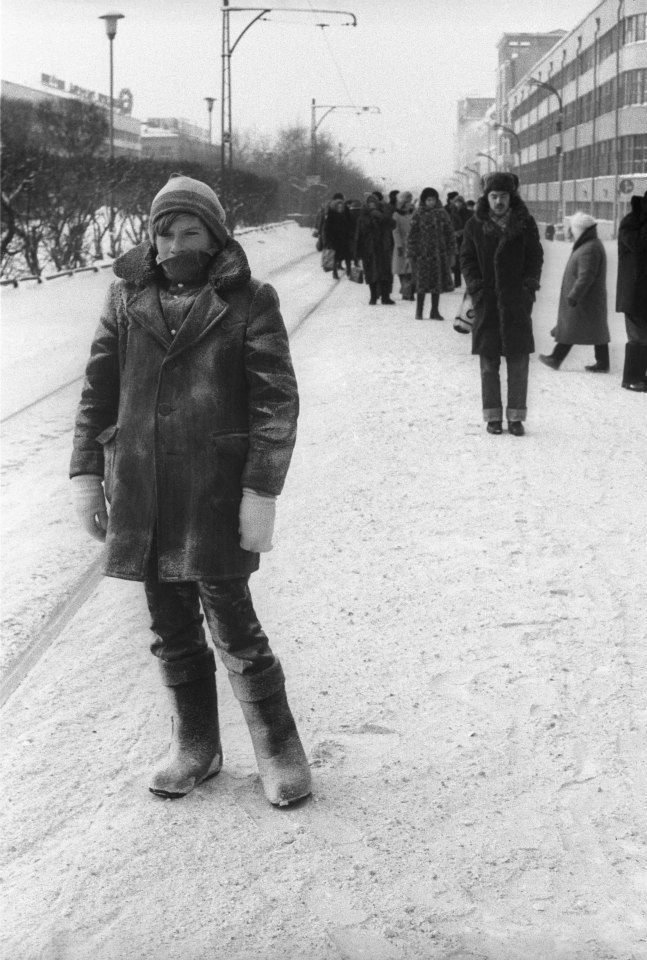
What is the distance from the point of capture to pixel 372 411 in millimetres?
9039

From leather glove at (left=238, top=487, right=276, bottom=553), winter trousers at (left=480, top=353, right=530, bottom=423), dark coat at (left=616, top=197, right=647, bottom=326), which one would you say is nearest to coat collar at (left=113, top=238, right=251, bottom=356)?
leather glove at (left=238, top=487, right=276, bottom=553)

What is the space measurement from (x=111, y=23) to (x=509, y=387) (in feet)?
74.7

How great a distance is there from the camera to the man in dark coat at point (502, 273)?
7.64 meters

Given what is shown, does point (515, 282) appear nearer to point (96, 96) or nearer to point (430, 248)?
point (430, 248)

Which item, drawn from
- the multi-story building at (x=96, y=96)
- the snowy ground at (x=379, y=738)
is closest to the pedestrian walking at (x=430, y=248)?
the snowy ground at (x=379, y=738)

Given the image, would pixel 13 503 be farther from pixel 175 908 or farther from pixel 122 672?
pixel 175 908

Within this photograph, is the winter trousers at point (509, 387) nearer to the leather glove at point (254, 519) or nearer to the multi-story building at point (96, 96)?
the leather glove at point (254, 519)

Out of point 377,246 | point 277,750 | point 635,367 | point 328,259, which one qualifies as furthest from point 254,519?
point 328,259

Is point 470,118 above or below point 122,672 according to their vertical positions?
above

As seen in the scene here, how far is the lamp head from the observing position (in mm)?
27000

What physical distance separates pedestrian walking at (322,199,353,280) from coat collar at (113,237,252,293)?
18.2 metres

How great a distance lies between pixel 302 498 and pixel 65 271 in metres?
16.3

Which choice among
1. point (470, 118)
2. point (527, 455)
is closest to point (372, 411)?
point (527, 455)

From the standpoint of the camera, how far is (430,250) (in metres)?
14.8
